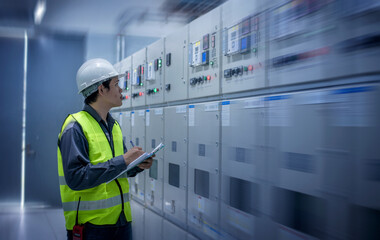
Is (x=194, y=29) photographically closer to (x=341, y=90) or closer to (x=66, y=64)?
(x=341, y=90)

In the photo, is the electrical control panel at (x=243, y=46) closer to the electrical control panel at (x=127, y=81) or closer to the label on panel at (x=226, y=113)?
the label on panel at (x=226, y=113)

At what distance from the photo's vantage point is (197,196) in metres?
2.66

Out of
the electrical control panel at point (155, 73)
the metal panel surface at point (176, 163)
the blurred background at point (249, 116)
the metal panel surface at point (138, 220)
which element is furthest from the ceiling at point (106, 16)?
the metal panel surface at point (138, 220)

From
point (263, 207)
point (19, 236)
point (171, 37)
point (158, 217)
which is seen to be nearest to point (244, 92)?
point (263, 207)

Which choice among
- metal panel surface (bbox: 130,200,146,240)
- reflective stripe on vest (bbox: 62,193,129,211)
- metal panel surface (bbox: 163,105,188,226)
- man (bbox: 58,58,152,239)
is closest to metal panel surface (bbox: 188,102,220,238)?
metal panel surface (bbox: 163,105,188,226)

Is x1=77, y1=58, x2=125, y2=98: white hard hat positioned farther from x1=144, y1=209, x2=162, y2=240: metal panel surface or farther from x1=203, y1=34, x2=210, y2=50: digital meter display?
x1=144, y1=209, x2=162, y2=240: metal panel surface

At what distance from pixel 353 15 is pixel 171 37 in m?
2.10

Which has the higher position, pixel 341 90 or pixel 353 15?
pixel 353 15

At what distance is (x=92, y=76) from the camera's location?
7.14 ft

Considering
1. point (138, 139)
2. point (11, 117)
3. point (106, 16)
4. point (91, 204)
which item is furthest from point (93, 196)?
point (11, 117)

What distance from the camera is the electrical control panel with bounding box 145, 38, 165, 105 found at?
11.0 ft

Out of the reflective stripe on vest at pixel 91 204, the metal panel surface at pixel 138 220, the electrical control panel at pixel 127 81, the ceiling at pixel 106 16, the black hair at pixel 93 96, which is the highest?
the ceiling at pixel 106 16

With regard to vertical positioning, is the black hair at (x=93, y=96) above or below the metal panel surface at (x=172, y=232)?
above

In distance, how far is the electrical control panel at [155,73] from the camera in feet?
11.0
